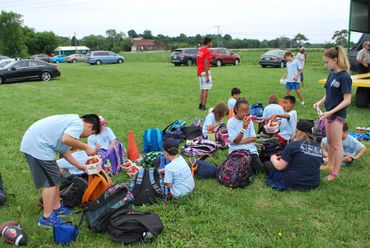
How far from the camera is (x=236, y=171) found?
489cm

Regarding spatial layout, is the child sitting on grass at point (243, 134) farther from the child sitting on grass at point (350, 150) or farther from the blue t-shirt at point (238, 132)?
the child sitting on grass at point (350, 150)

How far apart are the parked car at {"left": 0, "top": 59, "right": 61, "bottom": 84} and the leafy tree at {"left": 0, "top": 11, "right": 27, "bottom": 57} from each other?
31.2 meters

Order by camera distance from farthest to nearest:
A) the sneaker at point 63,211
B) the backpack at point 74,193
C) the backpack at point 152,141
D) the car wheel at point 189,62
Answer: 1. the car wheel at point 189,62
2. the backpack at point 152,141
3. the backpack at point 74,193
4. the sneaker at point 63,211

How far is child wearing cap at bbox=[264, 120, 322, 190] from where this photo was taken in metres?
4.54

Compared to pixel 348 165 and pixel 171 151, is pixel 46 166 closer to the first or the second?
pixel 171 151

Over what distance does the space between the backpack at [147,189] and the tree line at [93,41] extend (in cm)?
712

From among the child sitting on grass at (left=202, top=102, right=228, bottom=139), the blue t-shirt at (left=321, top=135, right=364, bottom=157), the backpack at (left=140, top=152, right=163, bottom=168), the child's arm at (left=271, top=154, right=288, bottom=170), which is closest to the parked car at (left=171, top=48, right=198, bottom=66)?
the child sitting on grass at (left=202, top=102, right=228, bottom=139)

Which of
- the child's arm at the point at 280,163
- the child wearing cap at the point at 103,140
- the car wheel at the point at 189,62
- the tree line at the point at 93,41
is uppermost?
the tree line at the point at 93,41

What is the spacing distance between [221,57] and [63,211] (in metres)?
26.1

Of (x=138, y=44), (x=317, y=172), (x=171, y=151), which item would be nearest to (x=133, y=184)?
(x=171, y=151)

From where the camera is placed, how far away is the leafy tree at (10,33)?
4622cm

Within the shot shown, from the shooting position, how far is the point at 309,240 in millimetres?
3592

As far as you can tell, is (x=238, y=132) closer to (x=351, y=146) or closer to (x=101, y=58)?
(x=351, y=146)

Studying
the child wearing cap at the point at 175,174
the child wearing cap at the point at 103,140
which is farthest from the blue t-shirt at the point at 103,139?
the child wearing cap at the point at 175,174
